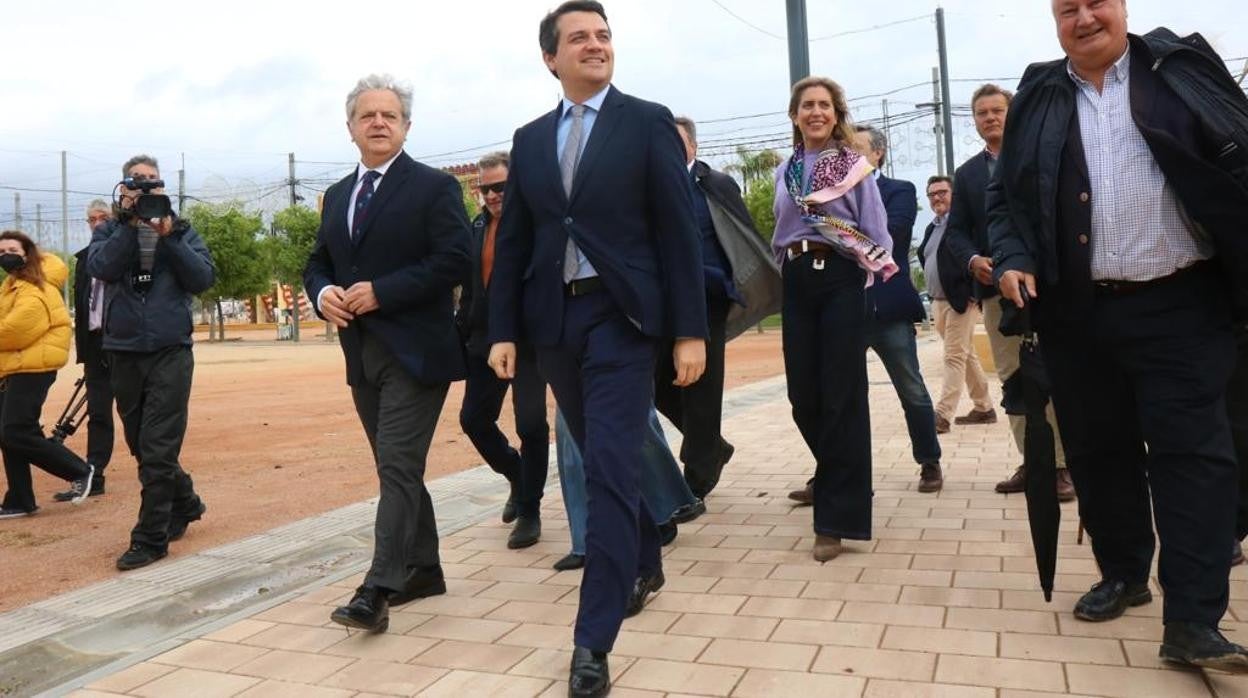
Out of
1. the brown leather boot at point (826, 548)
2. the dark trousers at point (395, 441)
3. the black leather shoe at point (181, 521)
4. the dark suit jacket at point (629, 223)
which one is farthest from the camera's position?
the black leather shoe at point (181, 521)

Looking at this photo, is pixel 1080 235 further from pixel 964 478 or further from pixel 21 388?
pixel 21 388

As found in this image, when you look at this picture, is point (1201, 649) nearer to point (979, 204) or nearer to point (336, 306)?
point (979, 204)

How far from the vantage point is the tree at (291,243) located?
173 ft

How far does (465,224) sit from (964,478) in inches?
140

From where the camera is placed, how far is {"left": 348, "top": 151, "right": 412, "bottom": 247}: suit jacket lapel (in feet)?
13.3

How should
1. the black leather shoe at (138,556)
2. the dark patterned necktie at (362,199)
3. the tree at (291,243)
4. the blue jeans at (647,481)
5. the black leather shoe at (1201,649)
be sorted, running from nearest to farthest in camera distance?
the black leather shoe at (1201,649) → the dark patterned necktie at (362,199) → the blue jeans at (647,481) → the black leather shoe at (138,556) → the tree at (291,243)

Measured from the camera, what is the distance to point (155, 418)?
5305mm

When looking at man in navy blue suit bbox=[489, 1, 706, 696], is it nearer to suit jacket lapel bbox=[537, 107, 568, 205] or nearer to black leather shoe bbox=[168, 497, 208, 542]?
suit jacket lapel bbox=[537, 107, 568, 205]

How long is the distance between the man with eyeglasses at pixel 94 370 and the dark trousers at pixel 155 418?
196cm

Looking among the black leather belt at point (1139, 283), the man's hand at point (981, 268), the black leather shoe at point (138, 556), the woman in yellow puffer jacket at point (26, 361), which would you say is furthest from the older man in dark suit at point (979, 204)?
the woman in yellow puffer jacket at point (26, 361)

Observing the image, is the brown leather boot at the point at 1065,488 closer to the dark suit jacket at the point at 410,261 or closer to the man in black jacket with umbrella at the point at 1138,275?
the man in black jacket with umbrella at the point at 1138,275

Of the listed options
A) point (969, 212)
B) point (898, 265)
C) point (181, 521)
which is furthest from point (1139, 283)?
point (181, 521)

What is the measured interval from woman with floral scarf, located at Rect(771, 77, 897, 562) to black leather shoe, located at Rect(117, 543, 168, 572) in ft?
10.1

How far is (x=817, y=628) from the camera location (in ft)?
11.7
